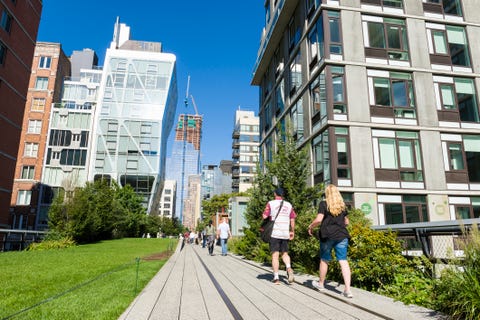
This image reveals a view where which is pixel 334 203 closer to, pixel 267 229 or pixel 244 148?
pixel 267 229

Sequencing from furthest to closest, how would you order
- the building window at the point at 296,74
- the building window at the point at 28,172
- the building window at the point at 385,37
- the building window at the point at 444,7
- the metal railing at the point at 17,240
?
1. the building window at the point at 28,172
2. the building window at the point at 296,74
3. the building window at the point at 444,7
4. the metal railing at the point at 17,240
5. the building window at the point at 385,37

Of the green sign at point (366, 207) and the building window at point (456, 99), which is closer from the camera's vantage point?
the green sign at point (366, 207)

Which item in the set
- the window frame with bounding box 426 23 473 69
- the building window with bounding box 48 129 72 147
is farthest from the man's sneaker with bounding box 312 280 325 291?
the building window with bounding box 48 129 72 147

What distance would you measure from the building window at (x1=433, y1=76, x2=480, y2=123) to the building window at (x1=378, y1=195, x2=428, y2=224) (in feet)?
17.5

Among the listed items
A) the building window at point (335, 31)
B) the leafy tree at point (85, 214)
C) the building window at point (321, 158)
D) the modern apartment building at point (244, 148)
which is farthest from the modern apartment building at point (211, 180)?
the building window at point (335, 31)

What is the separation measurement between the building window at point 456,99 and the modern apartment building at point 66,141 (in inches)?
2439

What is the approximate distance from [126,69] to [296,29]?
71.1 m

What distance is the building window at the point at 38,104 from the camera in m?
65.3

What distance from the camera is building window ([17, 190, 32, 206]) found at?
56.5 metres

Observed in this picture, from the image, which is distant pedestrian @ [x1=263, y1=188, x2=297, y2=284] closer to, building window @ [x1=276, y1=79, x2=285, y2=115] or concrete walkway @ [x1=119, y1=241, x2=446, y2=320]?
concrete walkway @ [x1=119, y1=241, x2=446, y2=320]

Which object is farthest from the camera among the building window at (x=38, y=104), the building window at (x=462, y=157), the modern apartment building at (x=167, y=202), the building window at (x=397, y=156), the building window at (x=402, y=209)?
the modern apartment building at (x=167, y=202)

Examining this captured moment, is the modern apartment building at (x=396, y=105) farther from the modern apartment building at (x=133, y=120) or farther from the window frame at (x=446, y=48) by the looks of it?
the modern apartment building at (x=133, y=120)

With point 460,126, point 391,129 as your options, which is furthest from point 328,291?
point 460,126

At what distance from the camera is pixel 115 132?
78875 millimetres
